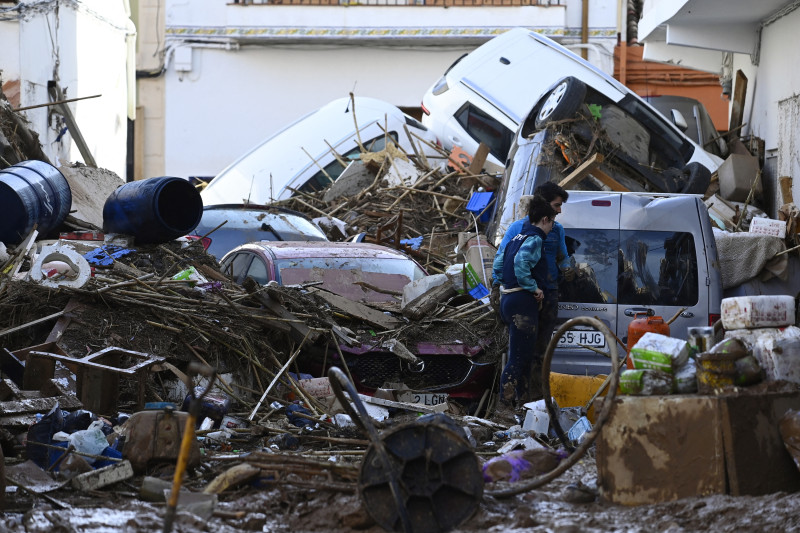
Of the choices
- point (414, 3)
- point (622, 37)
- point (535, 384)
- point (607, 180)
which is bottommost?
point (535, 384)

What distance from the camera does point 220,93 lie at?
29.5 meters

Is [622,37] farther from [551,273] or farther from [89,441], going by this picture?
[89,441]

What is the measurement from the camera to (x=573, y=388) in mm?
8438

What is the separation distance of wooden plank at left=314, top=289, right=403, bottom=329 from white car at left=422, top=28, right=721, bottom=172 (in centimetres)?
737

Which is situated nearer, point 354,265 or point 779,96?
point 354,265

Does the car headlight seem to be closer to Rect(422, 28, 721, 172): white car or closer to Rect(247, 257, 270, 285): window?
Rect(422, 28, 721, 172): white car

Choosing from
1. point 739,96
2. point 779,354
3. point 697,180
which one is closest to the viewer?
point 779,354

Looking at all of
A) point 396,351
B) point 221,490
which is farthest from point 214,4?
point 221,490

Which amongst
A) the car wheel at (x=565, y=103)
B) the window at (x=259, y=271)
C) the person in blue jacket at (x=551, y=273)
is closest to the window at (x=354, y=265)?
the window at (x=259, y=271)

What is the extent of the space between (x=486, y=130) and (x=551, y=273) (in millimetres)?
8514

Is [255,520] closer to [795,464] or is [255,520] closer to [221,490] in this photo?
[221,490]

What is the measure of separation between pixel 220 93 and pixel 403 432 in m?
25.4

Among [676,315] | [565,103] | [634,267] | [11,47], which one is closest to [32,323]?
[634,267]

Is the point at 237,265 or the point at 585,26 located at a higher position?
the point at 585,26
